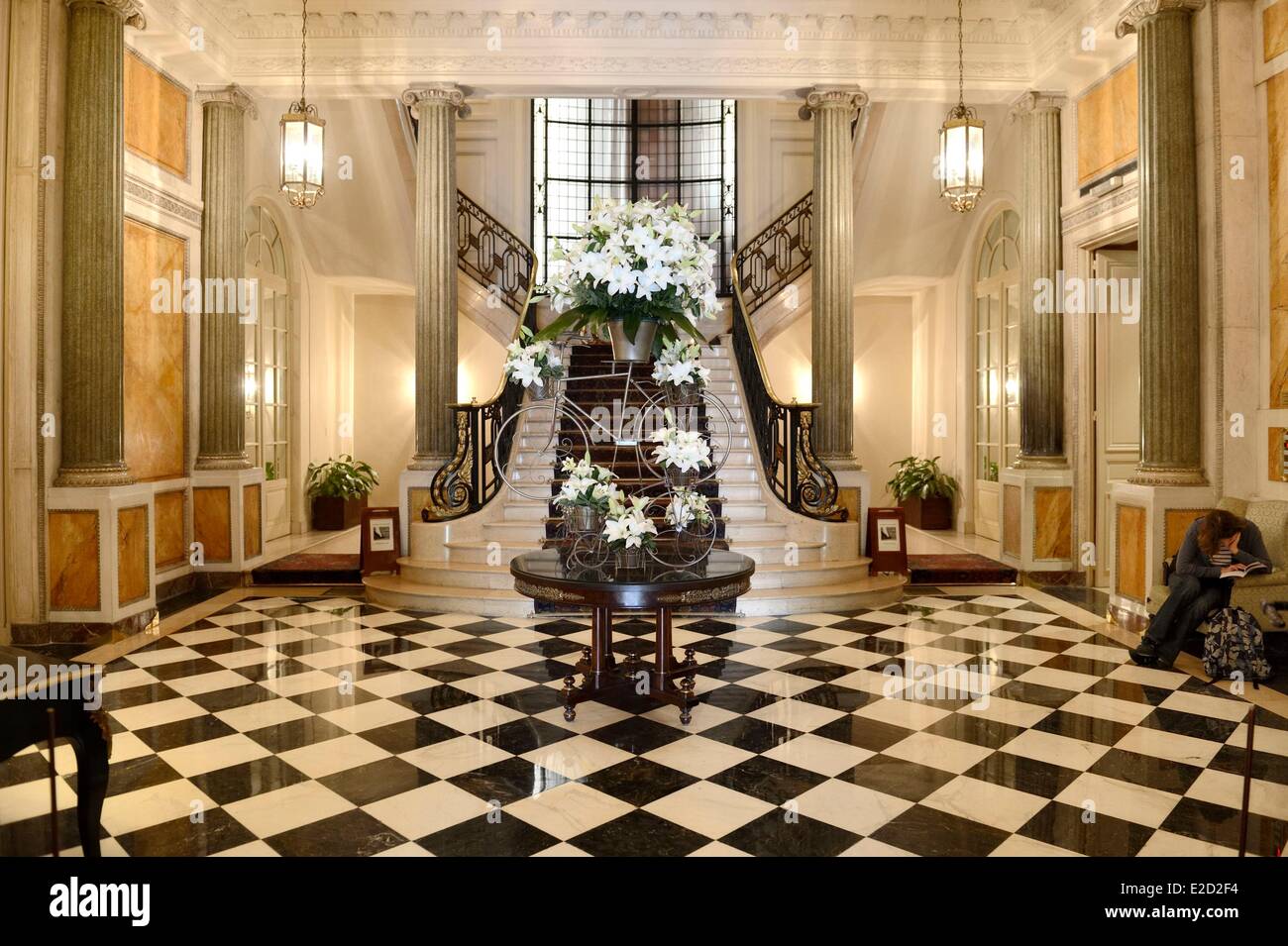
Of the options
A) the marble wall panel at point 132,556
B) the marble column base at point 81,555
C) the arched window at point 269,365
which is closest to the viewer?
the marble column base at point 81,555

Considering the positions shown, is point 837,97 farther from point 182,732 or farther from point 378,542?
point 182,732

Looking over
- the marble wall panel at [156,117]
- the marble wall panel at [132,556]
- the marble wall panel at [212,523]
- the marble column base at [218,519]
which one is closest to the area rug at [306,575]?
the marble column base at [218,519]

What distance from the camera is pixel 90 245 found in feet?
18.8

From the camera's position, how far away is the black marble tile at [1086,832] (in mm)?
2850

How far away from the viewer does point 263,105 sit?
8.44 m

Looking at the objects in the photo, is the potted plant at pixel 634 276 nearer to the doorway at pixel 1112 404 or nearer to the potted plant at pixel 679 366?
the potted plant at pixel 679 366

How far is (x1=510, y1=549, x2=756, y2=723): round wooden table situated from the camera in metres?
3.81

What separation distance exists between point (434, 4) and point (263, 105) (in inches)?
84.2

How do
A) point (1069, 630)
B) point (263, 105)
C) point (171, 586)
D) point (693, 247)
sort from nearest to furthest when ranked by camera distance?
1. point (693, 247)
2. point (1069, 630)
3. point (171, 586)
4. point (263, 105)

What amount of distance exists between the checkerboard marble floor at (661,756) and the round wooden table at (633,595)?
12 centimetres

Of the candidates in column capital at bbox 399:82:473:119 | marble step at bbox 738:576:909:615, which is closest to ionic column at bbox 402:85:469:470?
column capital at bbox 399:82:473:119

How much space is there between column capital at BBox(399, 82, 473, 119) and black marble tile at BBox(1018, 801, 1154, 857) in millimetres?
6852
